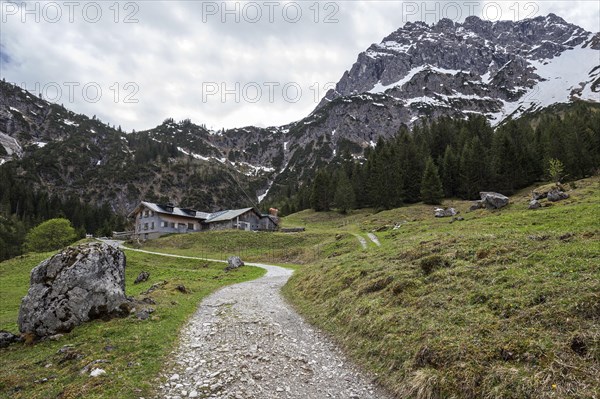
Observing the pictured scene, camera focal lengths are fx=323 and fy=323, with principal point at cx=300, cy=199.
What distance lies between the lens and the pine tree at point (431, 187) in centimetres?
8388

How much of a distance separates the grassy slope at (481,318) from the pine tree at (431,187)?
69.2 m

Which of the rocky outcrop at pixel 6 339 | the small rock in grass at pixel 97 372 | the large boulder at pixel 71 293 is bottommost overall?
the rocky outcrop at pixel 6 339

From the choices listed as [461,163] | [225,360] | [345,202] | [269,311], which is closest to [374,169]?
[345,202]

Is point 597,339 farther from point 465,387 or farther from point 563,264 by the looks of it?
point 563,264

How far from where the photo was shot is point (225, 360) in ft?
36.3

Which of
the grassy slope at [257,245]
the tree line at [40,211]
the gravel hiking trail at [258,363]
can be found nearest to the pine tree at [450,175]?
the grassy slope at [257,245]

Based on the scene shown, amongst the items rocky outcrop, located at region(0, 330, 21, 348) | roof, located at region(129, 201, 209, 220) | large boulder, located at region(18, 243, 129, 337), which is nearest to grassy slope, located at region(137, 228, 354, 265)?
roof, located at region(129, 201, 209, 220)

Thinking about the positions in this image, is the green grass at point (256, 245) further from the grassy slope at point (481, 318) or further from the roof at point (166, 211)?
the grassy slope at point (481, 318)

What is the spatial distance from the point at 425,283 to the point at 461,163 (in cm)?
8612

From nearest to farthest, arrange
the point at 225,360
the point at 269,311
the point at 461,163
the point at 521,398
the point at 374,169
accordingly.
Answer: the point at 521,398 → the point at 225,360 → the point at 269,311 → the point at 461,163 → the point at 374,169

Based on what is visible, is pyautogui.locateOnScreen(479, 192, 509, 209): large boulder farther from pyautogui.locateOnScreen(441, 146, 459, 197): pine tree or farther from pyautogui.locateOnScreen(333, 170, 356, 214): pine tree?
pyautogui.locateOnScreen(333, 170, 356, 214): pine tree

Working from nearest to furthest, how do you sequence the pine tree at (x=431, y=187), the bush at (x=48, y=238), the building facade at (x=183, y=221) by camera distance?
1. the bush at (x=48, y=238)
2. the pine tree at (x=431, y=187)
3. the building facade at (x=183, y=221)

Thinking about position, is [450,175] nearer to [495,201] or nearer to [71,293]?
[495,201]

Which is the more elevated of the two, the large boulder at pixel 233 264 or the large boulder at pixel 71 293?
the large boulder at pixel 71 293
